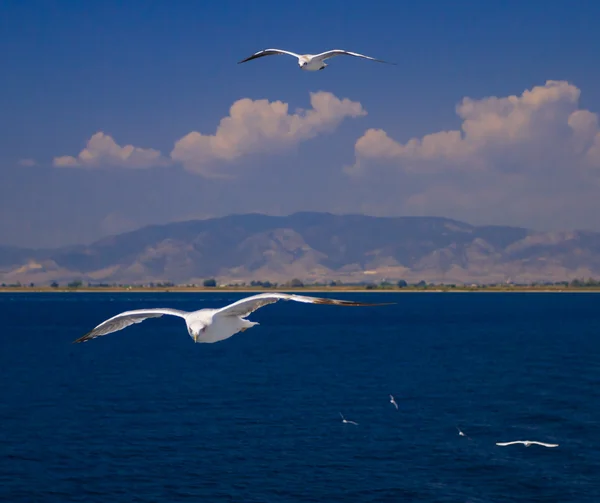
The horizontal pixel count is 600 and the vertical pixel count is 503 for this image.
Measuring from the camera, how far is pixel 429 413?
66.2 metres

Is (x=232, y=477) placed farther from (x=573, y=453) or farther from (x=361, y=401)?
(x=361, y=401)

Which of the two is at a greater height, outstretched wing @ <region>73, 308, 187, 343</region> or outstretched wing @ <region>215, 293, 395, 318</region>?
outstretched wing @ <region>215, 293, 395, 318</region>

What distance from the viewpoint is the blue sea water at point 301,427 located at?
4409cm

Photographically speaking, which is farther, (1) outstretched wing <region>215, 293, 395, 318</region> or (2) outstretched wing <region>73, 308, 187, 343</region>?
(2) outstretched wing <region>73, 308, 187, 343</region>

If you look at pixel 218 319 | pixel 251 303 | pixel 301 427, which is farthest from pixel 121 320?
pixel 301 427

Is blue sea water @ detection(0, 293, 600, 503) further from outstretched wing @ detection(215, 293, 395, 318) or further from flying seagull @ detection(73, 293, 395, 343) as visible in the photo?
outstretched wing @ detection(215, 293, 395, 318)

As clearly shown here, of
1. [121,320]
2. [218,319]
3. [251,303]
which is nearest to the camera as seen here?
[251,303]

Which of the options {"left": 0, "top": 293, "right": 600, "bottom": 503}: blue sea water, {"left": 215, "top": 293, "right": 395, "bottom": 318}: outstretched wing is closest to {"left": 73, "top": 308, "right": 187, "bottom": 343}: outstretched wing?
{"left": 215, "top": 293, "right": 395, "bottom": 318}: outstretched wing

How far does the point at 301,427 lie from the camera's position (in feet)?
193

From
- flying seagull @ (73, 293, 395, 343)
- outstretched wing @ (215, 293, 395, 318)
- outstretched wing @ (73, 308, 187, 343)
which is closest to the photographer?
outstretched wing @ (215, 293, 395, 318)

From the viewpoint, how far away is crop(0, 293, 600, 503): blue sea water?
145ft

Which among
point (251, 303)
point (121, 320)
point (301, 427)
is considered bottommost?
point (301, 427)

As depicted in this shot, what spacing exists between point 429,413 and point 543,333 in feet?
323

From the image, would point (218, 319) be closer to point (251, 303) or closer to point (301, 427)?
point (251, 303)
